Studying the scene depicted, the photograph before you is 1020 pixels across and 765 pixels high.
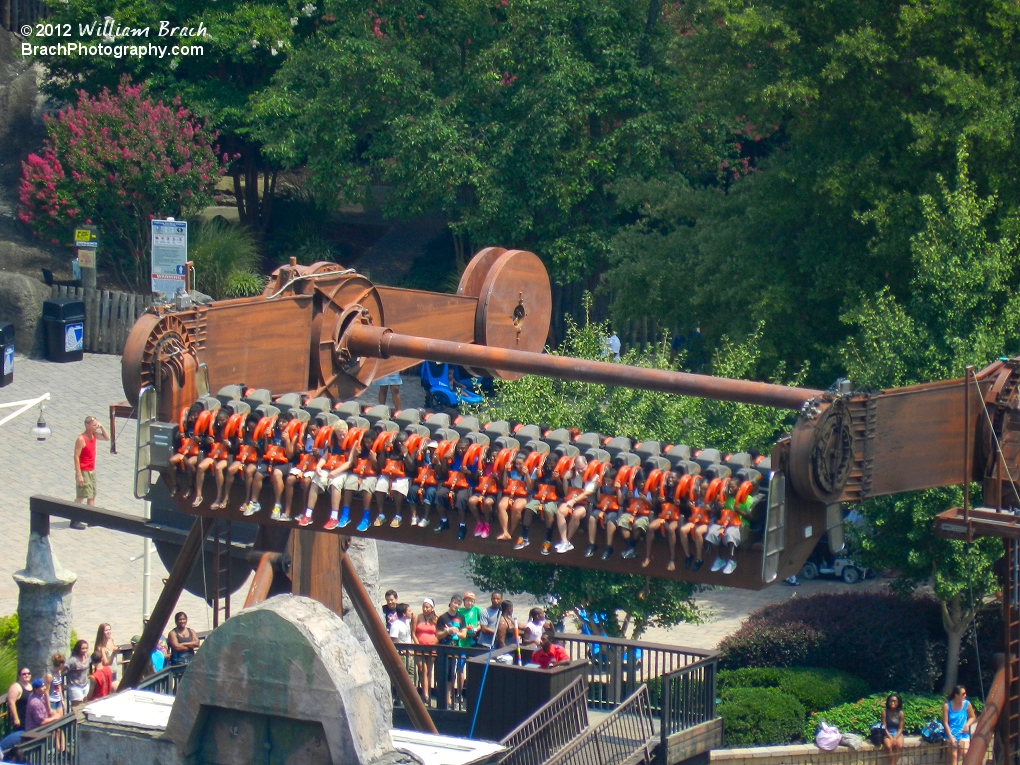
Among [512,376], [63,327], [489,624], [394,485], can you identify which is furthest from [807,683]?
[63,327]

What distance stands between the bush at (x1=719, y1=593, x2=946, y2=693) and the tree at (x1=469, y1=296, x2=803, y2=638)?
178 centimetres

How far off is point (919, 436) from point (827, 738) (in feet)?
27.4

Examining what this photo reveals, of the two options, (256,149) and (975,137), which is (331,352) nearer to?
(975,137)

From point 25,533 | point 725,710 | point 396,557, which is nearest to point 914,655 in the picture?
point 725,710

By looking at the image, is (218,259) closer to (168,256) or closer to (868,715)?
(168,256)

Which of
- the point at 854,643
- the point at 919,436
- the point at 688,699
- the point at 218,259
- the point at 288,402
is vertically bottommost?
the point at 854,643

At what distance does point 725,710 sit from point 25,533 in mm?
10603

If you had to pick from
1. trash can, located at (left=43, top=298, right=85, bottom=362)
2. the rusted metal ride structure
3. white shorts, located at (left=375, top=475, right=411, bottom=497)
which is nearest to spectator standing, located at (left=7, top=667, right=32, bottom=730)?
the rusted metal ride structure

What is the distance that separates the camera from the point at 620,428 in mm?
17516

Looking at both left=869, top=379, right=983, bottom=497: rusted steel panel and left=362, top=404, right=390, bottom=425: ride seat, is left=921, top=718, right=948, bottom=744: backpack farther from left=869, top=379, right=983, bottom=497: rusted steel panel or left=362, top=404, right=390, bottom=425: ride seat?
left=362, top=404, right=390, bottom=425: ride seat

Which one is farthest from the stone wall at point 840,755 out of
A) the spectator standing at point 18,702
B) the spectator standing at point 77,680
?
the spectator standing at point 18,702

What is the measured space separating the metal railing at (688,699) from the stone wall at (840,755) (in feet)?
4.87

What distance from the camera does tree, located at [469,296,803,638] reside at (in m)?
17.5

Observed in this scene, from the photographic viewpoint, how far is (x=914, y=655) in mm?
19172
